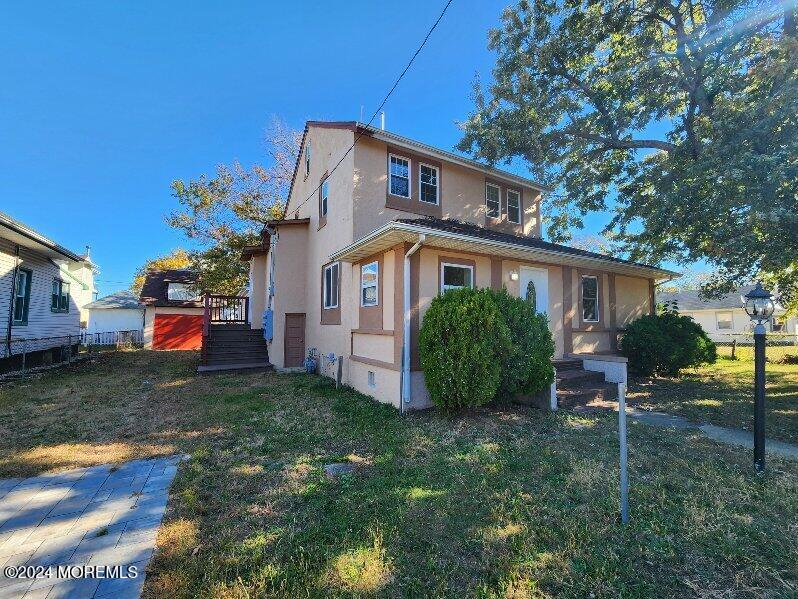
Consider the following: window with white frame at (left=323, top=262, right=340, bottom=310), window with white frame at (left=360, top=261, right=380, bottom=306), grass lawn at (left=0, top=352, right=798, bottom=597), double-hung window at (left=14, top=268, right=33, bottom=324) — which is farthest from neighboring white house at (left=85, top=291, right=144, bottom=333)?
window with white frame at (left=360, top=261, right=380, bottom=306)

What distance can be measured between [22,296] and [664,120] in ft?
67.7

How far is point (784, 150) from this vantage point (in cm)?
631

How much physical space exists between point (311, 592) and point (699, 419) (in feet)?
24.2

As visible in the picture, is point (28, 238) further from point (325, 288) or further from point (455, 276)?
point (455, 276)

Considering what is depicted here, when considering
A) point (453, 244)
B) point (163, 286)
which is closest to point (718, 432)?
point (453, 244)

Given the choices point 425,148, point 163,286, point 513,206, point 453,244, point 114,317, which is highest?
point 425,148

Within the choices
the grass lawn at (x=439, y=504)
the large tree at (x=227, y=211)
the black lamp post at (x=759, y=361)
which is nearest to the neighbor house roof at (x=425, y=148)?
the grass lawn at (x=439, y=504)

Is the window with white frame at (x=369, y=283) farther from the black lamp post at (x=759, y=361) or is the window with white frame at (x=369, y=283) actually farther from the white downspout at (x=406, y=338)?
the black lamp post at (x=759, y=361)

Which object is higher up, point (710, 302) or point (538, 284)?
point (710, 302)

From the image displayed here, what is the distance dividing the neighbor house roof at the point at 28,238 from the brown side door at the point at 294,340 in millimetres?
7417

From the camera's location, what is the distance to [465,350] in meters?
5.89

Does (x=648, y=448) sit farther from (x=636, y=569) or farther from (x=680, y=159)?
(x=680, y=159)

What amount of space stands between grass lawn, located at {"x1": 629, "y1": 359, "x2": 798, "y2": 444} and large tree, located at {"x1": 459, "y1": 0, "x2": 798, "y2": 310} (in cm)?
273

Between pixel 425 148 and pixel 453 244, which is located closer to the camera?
pixel 453 244
